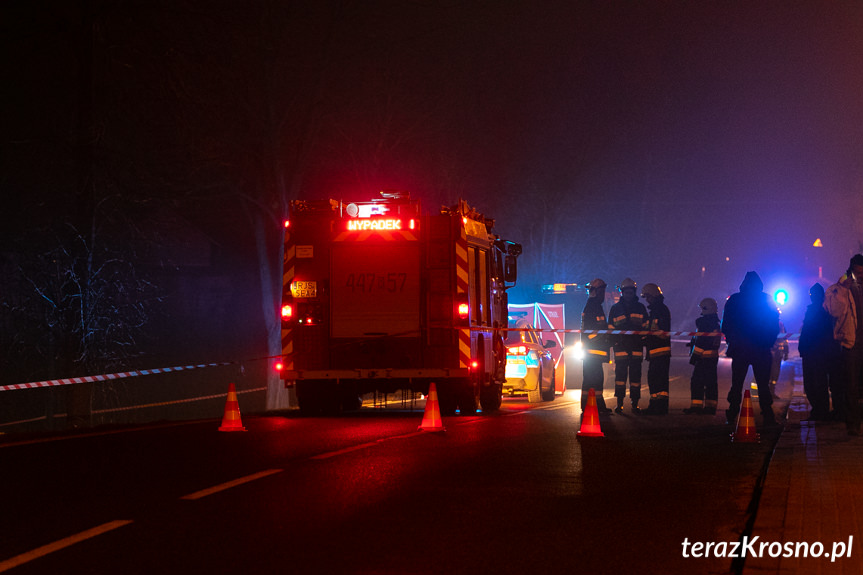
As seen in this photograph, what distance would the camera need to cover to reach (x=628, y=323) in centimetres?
1864

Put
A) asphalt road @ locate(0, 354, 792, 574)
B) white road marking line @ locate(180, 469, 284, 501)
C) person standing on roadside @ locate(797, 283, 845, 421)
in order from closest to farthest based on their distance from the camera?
asphalt road @ locate(0, 354, 792, 574), white road marking line @ locate(180, 469, 284, 501), person standing on roadside @ locate(797, 283, 845, 421)

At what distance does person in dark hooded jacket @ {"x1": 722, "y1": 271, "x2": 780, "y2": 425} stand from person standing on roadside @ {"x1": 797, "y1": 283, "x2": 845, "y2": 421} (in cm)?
61

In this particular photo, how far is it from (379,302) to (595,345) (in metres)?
3.49

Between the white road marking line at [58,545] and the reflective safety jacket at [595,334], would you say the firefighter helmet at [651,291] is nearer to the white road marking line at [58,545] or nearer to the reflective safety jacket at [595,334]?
the reflective safety jacket at [595,334]

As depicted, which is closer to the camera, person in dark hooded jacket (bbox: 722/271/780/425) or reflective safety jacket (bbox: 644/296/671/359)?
person in dark hooded jacket (bbox: 722/271/780/425)

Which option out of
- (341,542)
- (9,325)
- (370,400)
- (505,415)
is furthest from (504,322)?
(341,542)

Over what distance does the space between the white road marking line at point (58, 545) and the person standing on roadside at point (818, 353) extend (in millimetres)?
11946

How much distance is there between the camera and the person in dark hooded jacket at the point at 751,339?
16.2 m

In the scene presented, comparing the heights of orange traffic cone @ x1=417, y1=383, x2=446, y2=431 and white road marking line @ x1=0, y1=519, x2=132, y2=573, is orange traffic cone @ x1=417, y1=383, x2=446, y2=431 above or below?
above

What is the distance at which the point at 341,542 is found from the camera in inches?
257

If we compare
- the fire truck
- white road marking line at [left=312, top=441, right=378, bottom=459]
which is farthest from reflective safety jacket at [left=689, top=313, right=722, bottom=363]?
white road marking line at [left=312, top=441, right=378, bottom=459]

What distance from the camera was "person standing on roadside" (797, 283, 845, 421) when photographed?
54.1ft

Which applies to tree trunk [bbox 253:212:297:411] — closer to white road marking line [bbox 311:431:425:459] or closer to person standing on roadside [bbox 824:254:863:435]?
white road marking line [bbox 311:431:425:459]

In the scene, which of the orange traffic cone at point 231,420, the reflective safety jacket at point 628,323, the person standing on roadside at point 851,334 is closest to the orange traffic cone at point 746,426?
the person standing on roadside at point 851,334
